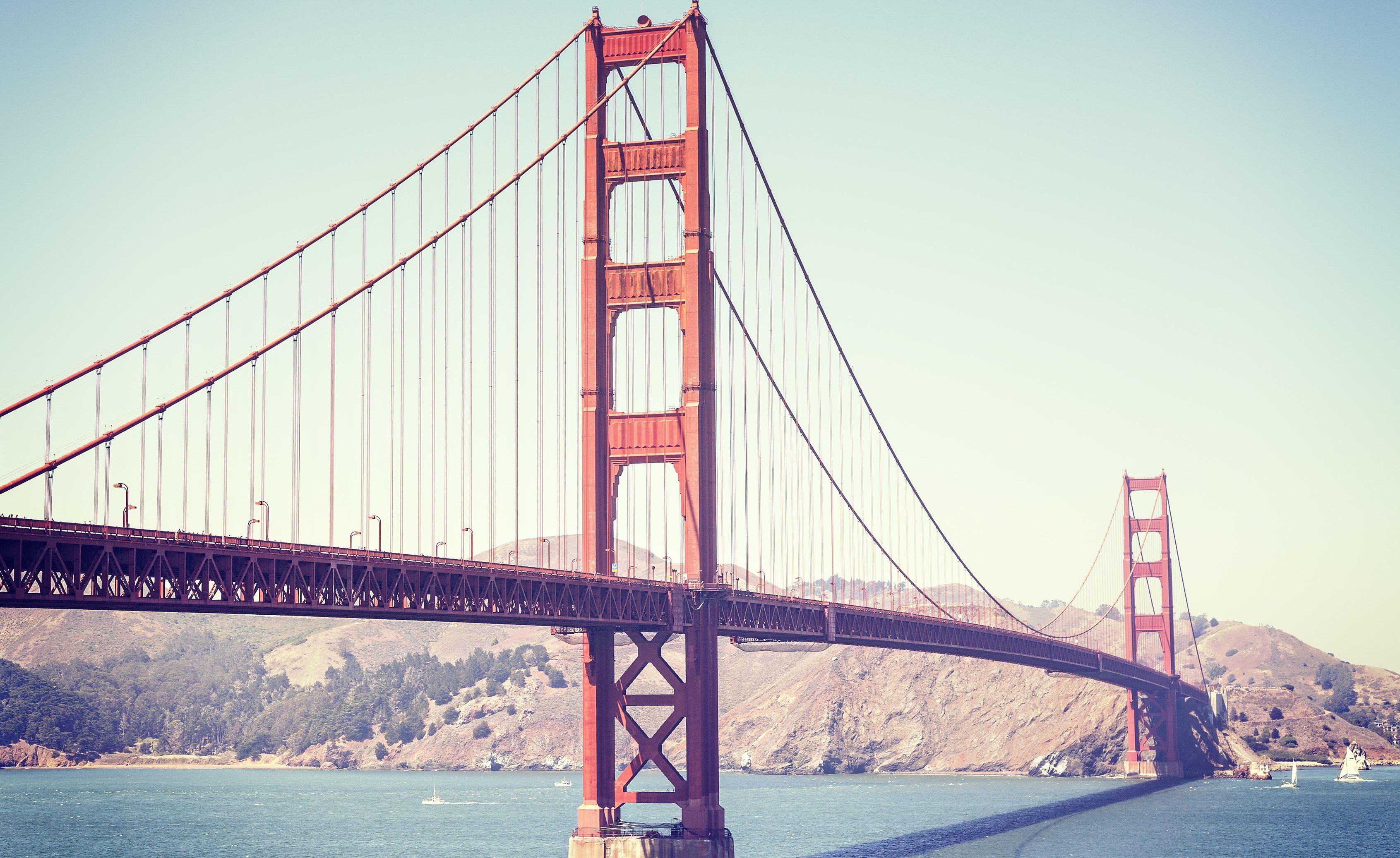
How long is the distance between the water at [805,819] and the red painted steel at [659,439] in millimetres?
18576

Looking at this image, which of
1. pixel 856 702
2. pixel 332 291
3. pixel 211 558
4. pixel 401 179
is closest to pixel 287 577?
pixel 211 558

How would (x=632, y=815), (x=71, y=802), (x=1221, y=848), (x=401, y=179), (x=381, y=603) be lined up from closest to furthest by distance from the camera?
(x=381, y=603)
(x=401, y=179)
(x=1221, y=848)
(x=632, y=815)
(x=71, y=802)

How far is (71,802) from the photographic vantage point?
13838 centimetres

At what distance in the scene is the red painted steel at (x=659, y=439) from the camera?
57.3 metres

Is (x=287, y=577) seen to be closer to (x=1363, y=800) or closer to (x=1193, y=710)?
(x=1363, y=800)

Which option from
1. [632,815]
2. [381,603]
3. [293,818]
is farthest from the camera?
[293,818]

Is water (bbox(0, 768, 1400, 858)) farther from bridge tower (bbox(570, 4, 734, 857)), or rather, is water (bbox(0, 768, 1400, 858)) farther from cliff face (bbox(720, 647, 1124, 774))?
bridge tower (bbox(570, 4, 734, 857))

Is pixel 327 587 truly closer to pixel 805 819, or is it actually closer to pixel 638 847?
pixel 638 847

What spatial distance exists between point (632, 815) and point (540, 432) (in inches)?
2258

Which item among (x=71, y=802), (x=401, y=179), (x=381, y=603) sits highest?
(x=401, y=179)

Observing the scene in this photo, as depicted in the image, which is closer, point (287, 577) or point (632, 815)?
point (287, 577)

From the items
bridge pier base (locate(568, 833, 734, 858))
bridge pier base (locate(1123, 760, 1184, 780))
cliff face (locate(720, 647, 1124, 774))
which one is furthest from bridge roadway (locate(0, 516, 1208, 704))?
cliff face (locate(720, 647, 1124, 774))

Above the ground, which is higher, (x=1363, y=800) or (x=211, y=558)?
(x=211, y=558)

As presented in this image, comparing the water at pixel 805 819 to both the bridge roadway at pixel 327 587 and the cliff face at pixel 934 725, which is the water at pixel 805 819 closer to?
the cliff face at pixel 934 725
